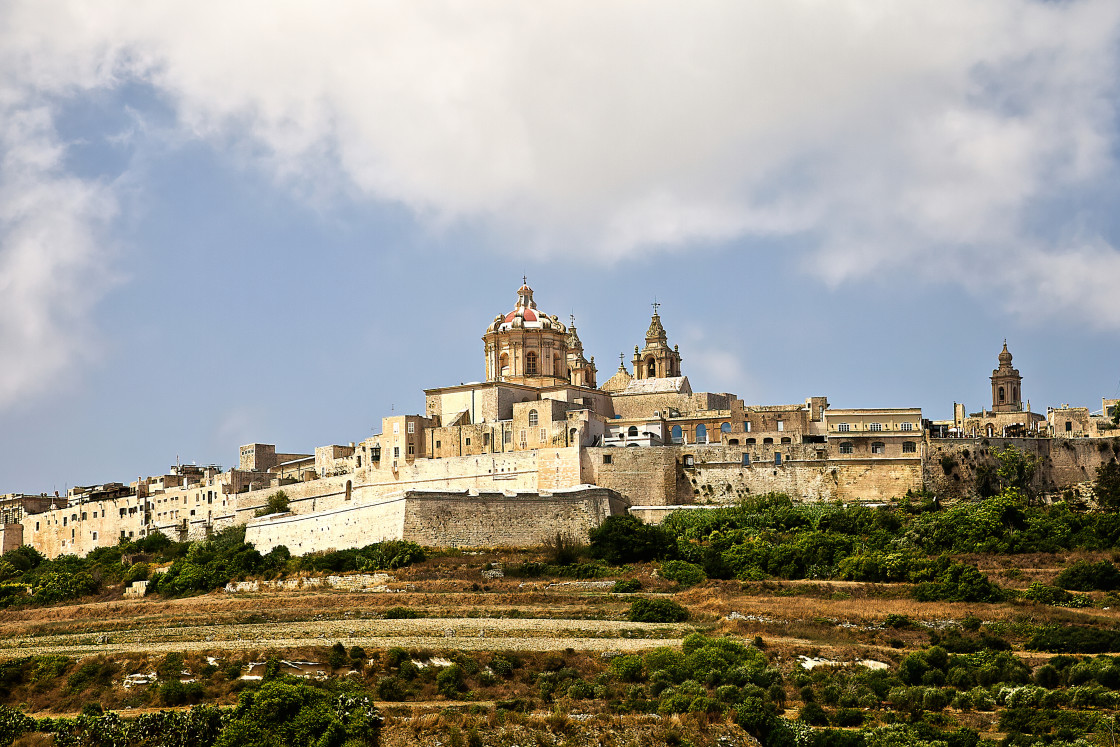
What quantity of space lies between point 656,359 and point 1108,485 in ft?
86.2

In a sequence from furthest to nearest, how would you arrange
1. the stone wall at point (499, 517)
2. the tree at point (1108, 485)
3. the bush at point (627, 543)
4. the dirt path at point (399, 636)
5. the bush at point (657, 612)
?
the tree at point (1108, 485) < the stone wall at point (499, 517) < the bush at point (627, 543) < the bush at point (657, 612) < the dirt path at point (399, 636)

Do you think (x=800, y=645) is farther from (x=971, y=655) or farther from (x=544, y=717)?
(x=544, y=717)

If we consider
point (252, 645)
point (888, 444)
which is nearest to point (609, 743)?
point (252, 645)

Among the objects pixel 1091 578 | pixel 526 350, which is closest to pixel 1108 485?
pixel 1091 578

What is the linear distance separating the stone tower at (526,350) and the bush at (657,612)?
2639cm

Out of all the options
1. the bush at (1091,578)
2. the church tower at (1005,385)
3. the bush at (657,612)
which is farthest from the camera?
the church tower at (1005,385)

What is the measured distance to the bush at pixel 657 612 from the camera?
135ft

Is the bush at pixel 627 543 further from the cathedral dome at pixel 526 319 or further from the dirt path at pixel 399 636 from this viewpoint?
the cathedral dome at pixel 526 319

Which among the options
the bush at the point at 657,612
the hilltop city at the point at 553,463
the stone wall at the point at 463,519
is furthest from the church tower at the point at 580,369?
the bush at the point at 657,612

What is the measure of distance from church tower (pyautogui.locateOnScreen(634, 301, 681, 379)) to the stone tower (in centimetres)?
661

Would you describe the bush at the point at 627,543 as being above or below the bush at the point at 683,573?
above

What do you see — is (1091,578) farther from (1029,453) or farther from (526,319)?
(526,319)

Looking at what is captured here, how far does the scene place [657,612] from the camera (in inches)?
1631

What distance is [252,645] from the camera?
39125 millimetres
